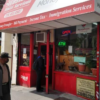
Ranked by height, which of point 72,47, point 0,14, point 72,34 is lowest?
point 72,47

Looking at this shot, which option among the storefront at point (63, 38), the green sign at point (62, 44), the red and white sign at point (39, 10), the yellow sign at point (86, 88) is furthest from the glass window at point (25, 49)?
the yellow sign at point (86, 88)

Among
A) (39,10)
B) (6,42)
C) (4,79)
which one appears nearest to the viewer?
(4,79)

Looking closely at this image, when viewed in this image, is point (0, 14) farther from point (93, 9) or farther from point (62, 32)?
point (93, 9)

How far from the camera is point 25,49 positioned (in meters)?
6.96

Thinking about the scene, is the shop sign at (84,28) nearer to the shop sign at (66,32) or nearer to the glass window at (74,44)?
the glass window at (74,44)

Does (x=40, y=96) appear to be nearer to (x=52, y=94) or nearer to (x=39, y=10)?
(x=52, y=94)

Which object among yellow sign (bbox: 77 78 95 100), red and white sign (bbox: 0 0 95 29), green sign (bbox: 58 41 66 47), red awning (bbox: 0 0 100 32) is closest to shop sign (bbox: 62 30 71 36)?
green sign (bbox: 58 41 66 47)

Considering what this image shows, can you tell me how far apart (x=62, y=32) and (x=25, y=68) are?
8.42ft

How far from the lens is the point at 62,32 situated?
5.76 metres

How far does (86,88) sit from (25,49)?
357cm

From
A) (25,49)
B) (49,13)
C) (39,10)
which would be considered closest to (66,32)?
(39,10)

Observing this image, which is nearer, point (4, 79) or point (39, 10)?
point (4, 79)

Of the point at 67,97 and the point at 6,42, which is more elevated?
the point at 6,42

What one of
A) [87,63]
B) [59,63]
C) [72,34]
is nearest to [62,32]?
[72,34]
